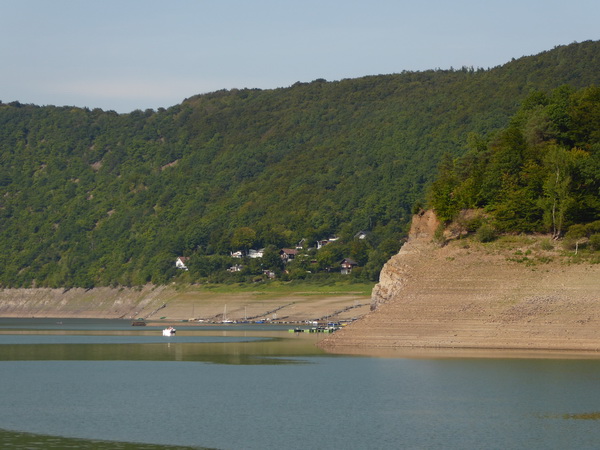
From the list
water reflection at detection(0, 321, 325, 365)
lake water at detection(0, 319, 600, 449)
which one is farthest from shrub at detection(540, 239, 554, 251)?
water reflection at detection(0, 321, 325, 365)

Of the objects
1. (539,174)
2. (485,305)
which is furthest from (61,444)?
(539,174)

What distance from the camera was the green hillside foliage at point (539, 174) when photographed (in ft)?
293

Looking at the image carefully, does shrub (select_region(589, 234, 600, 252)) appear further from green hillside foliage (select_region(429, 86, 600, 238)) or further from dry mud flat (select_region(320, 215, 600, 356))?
dry mud flat (select_region(320, 215, 600, 356))

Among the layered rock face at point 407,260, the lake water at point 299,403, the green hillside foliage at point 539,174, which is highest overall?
the green hillside foliage at point 539,174

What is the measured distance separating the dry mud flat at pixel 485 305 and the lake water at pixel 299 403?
4754 millimetres

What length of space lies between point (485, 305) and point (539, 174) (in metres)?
18.5

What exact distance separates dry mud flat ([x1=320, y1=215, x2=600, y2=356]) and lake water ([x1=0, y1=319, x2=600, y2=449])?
4754mm

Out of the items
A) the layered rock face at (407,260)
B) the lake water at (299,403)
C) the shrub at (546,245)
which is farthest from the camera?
the layered rock face at (407,260)

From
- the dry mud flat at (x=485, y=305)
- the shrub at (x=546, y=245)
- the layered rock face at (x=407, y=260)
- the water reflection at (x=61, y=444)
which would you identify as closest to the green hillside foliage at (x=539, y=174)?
the shrub at (x=546, y=245)

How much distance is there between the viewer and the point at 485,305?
264 ft

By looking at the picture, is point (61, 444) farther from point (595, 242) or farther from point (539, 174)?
point (539, 174)

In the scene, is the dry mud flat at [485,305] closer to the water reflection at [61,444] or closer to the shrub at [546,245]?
the shrub at [546,245]

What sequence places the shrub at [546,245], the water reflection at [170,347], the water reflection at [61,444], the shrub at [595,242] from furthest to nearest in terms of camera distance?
the water reflection at [170,347] < the shrub at [546,245] < the shrub at [595,242] < the water reflection at [61,444]

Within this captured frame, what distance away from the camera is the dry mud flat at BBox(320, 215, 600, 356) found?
77500 mm
